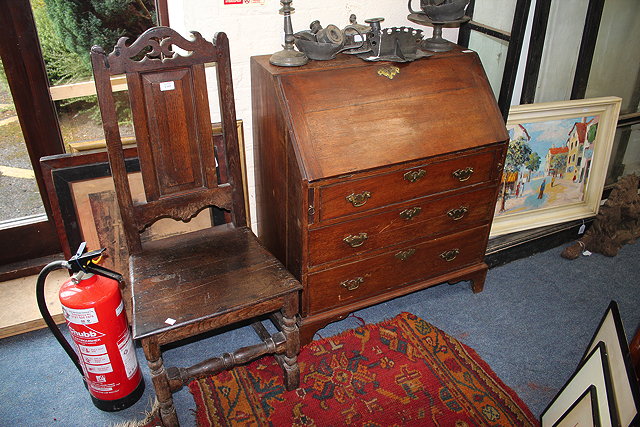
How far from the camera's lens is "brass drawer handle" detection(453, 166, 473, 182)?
243cm

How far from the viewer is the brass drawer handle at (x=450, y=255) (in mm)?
2689

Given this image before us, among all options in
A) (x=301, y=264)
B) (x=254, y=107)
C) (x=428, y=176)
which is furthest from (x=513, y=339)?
(x=254, y=107)

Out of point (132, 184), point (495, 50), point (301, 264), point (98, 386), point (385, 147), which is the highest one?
point (495, 50)

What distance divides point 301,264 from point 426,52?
1.15 metres

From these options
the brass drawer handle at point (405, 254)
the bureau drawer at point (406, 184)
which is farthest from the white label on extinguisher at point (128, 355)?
the brass drawer handle at point (405, 254)

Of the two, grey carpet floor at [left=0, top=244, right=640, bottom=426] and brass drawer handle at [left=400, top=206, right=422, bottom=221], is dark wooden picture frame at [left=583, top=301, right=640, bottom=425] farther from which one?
brass drawer handle at [left=400, top=206, right=422, bottom=221]

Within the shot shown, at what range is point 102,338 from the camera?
2016mm

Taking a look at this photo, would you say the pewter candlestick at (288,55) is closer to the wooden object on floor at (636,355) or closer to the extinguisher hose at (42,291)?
the extinguisher hose at (42,291)

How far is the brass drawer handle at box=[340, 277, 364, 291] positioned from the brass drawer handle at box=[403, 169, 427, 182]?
21.1 inches

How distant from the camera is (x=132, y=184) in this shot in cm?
246

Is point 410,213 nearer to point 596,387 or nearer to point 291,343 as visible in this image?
point 291,343

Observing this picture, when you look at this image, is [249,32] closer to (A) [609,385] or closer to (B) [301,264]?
(B) [301,264]

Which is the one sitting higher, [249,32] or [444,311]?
[249,32]

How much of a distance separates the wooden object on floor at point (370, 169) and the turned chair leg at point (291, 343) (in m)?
0.23
